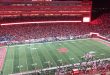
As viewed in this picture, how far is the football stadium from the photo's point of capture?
77.3 feet

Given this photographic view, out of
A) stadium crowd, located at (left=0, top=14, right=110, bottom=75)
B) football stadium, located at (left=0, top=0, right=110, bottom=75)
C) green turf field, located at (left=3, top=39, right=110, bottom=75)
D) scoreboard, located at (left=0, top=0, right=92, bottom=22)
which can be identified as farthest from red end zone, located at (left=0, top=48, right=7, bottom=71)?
scoreboard, located at (left=0, top=0, right=92, bottom=22)

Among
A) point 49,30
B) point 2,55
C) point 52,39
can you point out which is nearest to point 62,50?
point 52,39

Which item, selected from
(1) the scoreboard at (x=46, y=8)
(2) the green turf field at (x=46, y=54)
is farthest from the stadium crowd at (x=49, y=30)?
(2) the green turf field at (x=46, y=54)

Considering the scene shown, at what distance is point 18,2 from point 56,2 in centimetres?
928

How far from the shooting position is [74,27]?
47.1 meters

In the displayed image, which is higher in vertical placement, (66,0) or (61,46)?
(66,0)

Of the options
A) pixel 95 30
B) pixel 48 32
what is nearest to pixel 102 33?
pixel 95 30

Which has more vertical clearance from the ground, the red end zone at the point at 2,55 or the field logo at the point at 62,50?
the red end zone at the point at 2,55

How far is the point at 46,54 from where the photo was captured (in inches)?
1146

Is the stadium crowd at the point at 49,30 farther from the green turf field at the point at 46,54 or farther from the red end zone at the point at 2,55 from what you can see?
the red end zone at the point at 2,55

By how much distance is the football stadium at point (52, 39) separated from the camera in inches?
928

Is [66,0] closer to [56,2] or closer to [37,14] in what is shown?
[56,2]

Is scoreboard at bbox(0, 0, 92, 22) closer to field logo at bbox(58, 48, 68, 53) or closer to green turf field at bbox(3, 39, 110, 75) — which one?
green turf field at bbox(3, 39, 110, 75)

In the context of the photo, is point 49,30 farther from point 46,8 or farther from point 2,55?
point 2,55
